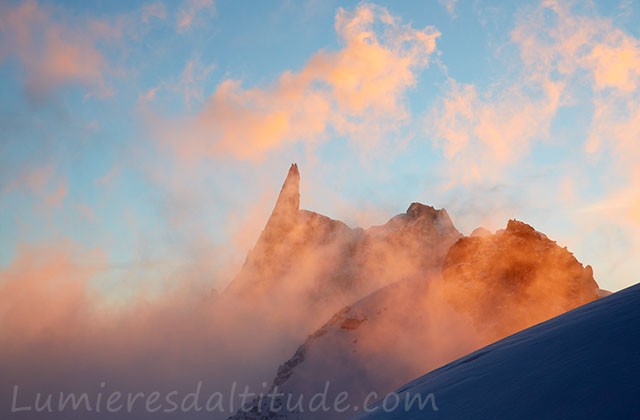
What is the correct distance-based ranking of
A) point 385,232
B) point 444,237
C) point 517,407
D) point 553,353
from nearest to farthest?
point 517,407, point 553,353, point 444,237, point 385,232

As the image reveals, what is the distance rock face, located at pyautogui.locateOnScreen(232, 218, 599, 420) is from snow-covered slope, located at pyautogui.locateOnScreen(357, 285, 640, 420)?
121ft

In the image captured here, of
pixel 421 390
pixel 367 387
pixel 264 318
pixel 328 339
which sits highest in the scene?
pixel 264 318

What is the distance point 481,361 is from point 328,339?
1784 inches

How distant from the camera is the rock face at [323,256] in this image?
9250cm

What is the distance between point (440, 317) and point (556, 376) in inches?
1820

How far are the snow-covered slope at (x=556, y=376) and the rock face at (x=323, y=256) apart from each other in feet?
226

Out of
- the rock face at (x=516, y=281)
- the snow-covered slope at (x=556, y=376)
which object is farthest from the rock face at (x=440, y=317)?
the snow-covered slope at (x=556, y=376)

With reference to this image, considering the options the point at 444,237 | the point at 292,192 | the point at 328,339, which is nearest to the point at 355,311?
the point at 328,339

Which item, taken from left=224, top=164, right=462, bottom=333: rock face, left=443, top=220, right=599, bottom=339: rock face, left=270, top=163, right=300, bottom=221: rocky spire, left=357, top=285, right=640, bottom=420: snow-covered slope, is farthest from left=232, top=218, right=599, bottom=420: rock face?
left=270, top=163, right=300, bottom=221: rocky spire

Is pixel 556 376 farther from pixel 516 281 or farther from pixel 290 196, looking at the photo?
pixel 290 196

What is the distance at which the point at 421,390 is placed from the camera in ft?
30.1

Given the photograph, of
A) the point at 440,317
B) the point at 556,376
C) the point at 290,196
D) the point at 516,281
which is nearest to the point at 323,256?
the point at 290,196

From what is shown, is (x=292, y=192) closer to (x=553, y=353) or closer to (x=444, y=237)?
(x=444, y=237)

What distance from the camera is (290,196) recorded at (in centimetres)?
12712
